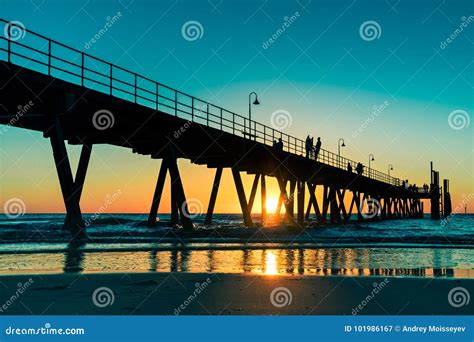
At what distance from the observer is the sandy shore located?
681 cm

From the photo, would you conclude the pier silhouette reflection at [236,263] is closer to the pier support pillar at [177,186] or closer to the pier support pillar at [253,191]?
the pier support pillar at [177,186]

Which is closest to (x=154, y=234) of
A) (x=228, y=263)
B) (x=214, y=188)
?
(x=214, y=188)

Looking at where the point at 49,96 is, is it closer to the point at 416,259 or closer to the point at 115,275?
the point at 115,275

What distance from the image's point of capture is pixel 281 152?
113ft

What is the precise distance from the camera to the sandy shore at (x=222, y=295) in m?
6.81

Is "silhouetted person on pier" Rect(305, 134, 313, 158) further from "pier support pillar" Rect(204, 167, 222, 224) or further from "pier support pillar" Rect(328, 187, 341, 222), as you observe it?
"pier support pillar" Rect(328, 187, 341, 222)

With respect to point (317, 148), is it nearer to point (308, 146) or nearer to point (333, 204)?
point (308, 146)

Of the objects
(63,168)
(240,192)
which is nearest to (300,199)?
(240,192)

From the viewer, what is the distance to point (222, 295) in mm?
7789

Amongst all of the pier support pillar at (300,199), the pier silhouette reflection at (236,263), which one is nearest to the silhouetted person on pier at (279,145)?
the pier support pillar at (300,199)

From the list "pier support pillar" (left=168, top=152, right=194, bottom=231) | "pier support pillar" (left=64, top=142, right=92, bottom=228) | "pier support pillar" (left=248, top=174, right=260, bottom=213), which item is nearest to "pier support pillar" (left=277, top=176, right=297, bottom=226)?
"pier support pillar" (left=248, top=174, right=260, bottom=213)
